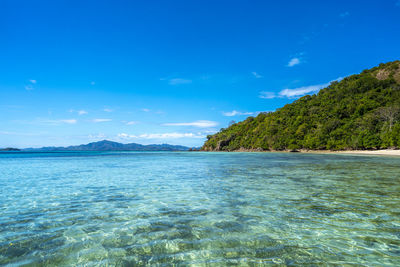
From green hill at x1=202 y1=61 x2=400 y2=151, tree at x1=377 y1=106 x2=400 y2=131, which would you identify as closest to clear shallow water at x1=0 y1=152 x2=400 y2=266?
green hill at x1=202 y1=61 x2=400 y2=151

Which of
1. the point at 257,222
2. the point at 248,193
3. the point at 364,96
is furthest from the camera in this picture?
the point at 364,96

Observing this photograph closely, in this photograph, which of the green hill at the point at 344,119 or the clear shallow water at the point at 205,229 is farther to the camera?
the green hill at the point at 344,119

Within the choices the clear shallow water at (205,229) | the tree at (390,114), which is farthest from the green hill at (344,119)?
the clear shallow water at (205,229)

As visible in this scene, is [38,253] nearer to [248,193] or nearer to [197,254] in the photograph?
[197,254]

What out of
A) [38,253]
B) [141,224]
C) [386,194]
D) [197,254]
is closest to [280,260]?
[197,254]

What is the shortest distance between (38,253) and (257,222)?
5.20 meters

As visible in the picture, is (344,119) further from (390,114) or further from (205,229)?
(205,229)

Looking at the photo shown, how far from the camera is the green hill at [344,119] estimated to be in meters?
61.0

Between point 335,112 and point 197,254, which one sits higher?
point 335,112

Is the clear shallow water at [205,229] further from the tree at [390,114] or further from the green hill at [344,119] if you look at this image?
the tree at [390,114]

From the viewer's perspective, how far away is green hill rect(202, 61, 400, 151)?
200ft

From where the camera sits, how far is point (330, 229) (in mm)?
5293

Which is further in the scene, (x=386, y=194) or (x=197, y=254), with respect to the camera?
(x=386, y=194)

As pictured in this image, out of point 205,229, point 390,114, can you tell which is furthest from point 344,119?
point 205,229
